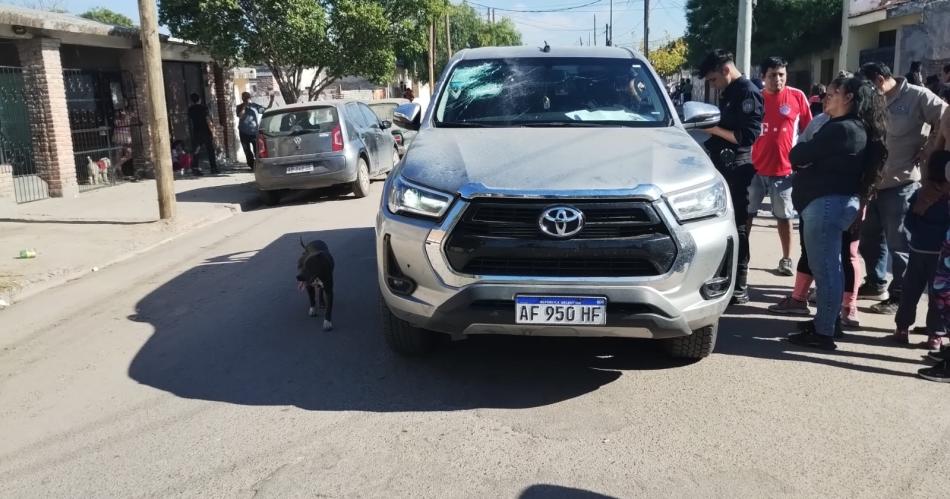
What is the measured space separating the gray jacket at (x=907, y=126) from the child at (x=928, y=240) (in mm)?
595

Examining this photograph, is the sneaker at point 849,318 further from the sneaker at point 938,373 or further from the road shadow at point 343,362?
the road shadow at point 343,362

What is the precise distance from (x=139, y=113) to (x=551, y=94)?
14558 mm

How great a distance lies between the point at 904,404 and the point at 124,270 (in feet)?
24.3

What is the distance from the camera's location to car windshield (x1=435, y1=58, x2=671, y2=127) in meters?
5.16

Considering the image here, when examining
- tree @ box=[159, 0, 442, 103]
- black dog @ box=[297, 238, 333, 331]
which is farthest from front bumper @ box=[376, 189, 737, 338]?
tree @ box=[159, 0, 442, 103]

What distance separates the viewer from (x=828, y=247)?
16.0 feet

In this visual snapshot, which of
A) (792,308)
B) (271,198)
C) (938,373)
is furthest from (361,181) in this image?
(938,373)

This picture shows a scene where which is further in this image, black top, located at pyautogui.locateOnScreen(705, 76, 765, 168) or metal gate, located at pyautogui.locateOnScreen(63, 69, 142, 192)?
metal gate, located at pyautogui.locateOnScreen(63, 69, 142, 192)

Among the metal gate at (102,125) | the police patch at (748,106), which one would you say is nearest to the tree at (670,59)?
the metal gate at (102,125)

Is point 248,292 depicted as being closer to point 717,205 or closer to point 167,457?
point 167,457

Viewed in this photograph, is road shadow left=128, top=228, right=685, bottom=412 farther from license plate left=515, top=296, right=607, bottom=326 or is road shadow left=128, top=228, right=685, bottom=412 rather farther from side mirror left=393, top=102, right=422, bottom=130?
side mirror left=393, top=102, right=422, bottom=130

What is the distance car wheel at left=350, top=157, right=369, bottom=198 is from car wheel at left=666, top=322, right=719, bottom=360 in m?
8.94

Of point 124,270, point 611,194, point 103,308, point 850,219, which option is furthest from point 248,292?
point 850,219

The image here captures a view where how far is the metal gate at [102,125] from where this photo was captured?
15.4m
